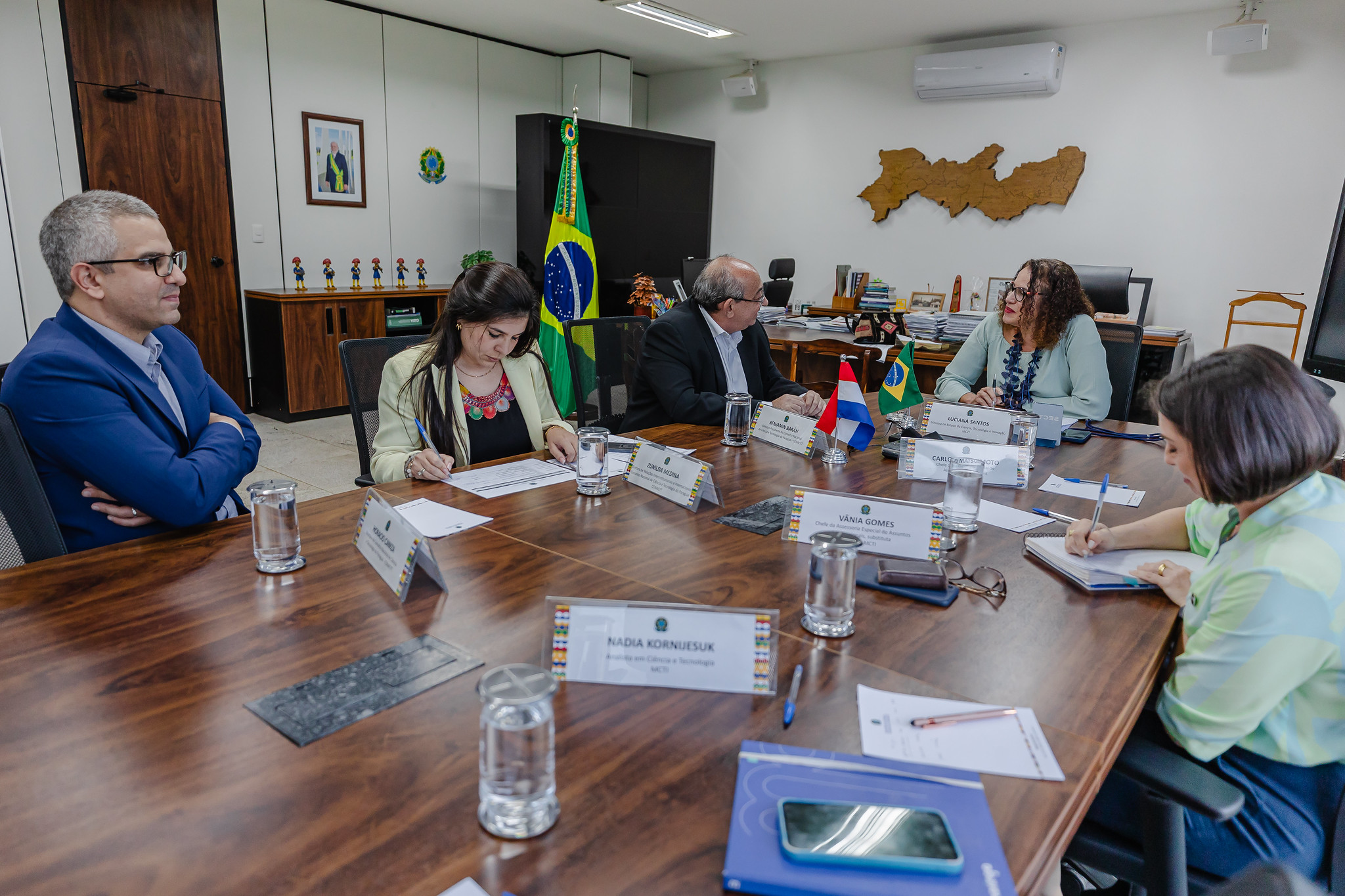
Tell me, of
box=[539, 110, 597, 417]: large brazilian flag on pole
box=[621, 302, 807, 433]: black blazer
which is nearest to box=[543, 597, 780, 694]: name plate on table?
box=[621, 302, 807, 433]: black blazer

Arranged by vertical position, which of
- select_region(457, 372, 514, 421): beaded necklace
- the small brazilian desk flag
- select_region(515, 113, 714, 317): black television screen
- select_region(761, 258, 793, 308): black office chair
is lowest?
select_region(457, 372, 514, 421): beaded necklace

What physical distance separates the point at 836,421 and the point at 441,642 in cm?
133

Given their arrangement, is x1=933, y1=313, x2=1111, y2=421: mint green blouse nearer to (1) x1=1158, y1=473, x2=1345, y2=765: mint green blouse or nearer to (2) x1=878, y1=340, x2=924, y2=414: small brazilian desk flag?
(2) x1=878, y1=340, x2=924, y2=414: small brazilian desk flag

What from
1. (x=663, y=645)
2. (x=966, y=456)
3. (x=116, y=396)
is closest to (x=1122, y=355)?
(x=966, y=456)

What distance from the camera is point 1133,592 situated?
1.42 meters

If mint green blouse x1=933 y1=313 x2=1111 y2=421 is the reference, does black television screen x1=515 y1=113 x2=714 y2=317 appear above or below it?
above

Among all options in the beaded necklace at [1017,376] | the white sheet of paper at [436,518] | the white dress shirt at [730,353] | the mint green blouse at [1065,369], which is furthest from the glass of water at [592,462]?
the beaded necklace at [1017,376]

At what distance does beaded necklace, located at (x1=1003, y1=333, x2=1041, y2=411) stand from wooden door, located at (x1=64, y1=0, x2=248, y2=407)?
4.64 meters

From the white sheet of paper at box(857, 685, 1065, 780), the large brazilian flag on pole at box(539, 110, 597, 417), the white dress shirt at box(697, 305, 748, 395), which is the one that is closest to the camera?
the white sheet of paper at box(857, 685, 1065, 780)

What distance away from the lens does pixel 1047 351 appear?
2.97 meters

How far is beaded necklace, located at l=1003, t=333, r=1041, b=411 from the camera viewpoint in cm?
300

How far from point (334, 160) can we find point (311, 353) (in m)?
1.49

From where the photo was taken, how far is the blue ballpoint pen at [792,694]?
946 millimetres

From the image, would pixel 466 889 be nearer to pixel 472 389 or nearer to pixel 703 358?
pixel 472 389
